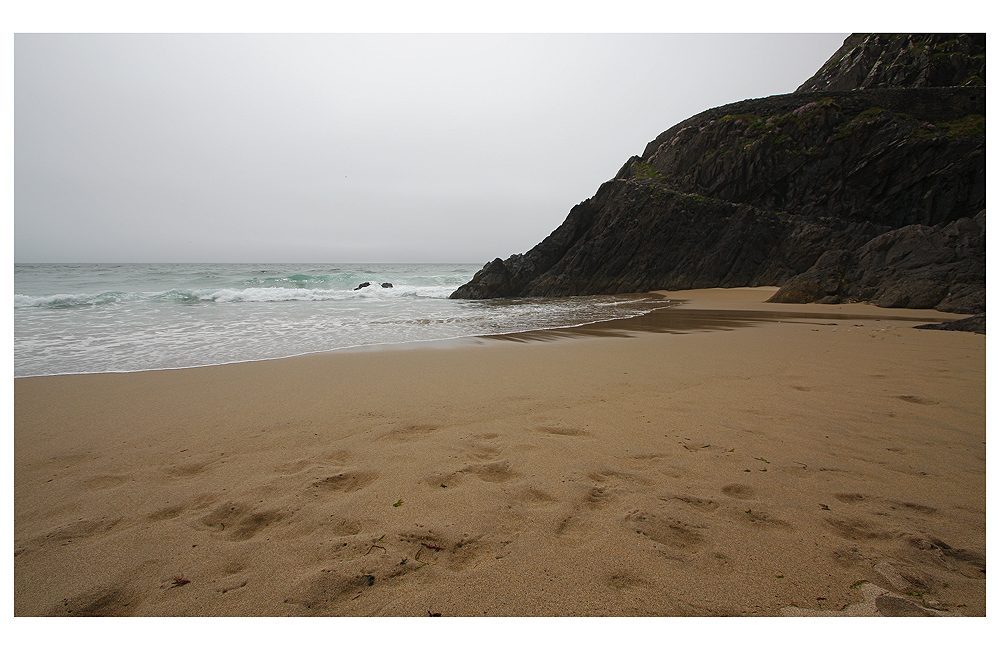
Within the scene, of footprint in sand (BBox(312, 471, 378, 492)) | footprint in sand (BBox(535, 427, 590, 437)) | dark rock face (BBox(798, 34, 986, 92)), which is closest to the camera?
footprint in sand (BBox(312, 471, 378, 492))

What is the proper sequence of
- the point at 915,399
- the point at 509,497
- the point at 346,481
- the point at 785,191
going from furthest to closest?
the point at 785,191, the point at 915,399, the point at 346,481, the point at 509,497

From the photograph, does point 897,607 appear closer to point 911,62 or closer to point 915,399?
point 915,399

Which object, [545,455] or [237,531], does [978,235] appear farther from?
[237,531]

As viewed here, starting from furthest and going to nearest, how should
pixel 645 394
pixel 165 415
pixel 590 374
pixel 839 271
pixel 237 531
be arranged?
pixel 839 271 < pixel 590 374 < pixel 645 394 < pixel 165 415 < pixel 237 531

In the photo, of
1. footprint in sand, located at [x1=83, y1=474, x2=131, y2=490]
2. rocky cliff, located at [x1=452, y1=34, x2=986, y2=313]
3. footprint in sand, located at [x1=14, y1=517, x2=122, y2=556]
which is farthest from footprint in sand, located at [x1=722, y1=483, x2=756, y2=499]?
rocky cliff, located at [x1=452, y1=34, x2=986, y2=313]

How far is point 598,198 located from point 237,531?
26.4 meters

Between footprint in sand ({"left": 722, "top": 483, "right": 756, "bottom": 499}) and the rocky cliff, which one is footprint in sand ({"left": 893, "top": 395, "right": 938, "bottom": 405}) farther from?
the rocky cliff

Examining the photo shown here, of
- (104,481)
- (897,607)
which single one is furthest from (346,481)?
(897,607)

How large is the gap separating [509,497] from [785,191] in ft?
89.5

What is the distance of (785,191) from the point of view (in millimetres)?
23094

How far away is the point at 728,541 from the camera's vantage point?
1.62m

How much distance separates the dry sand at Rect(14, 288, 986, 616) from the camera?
1420 millimetres

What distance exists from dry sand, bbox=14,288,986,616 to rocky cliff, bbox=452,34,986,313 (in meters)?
18.3

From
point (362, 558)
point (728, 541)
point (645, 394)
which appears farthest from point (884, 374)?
point (362, 558)
